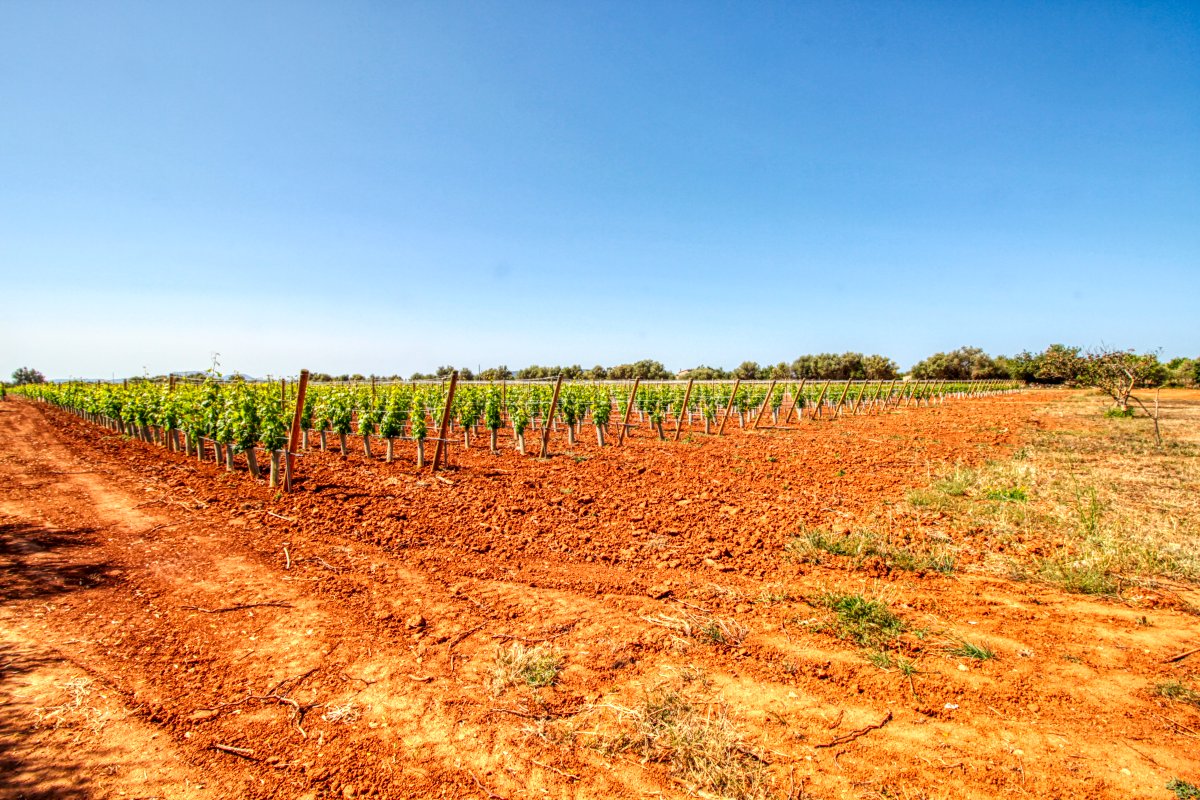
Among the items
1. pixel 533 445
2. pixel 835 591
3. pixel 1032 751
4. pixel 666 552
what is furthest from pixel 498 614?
pixel 533 445

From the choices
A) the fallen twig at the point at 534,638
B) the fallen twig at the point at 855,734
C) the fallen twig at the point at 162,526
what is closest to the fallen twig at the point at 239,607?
the fallen twig at the point at 534,638

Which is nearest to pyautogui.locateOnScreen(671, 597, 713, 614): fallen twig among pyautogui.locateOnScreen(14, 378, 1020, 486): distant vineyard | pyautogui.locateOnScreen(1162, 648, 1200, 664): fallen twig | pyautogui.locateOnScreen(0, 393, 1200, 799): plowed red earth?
pyautogui.locateOnScreen(0, 393, 1200, 799): plowed red earth

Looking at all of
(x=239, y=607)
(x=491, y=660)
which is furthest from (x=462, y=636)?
(x=239, y=607)

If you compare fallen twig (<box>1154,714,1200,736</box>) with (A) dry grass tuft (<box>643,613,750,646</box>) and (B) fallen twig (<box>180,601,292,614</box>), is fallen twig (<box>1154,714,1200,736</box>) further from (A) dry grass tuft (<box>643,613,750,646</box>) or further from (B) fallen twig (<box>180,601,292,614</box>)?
(B) fallen twig (<box>180,601,292,614</box>)

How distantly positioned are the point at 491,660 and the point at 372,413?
32.2 feet

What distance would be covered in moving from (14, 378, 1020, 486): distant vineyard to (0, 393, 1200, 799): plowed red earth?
91.2 inches

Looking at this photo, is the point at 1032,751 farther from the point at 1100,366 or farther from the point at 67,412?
the point at 67,412

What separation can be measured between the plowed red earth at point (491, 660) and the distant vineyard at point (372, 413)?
7.60 ft

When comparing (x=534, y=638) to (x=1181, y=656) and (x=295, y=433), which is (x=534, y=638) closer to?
(x=1181, y=656)

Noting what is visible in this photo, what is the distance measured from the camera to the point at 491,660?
140 inches

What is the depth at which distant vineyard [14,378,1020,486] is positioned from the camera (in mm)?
9383

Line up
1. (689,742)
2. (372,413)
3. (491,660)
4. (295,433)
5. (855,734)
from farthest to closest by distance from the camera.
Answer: (372,413) < (295,433) < (491,660) < (855,734) < (689,742)

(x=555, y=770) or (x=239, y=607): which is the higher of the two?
(x=239, y=607)

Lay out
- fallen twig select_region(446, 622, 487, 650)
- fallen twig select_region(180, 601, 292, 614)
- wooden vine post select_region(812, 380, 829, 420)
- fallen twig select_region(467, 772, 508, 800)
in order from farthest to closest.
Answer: wooden vine post select_region(812, 380, 829, 420) < fallen twig select_region(180, 601, 292, 614) < fallen twig select_region(446, 622, 487, 650) < fallen twig select_region(467, 772, 508, 800)
